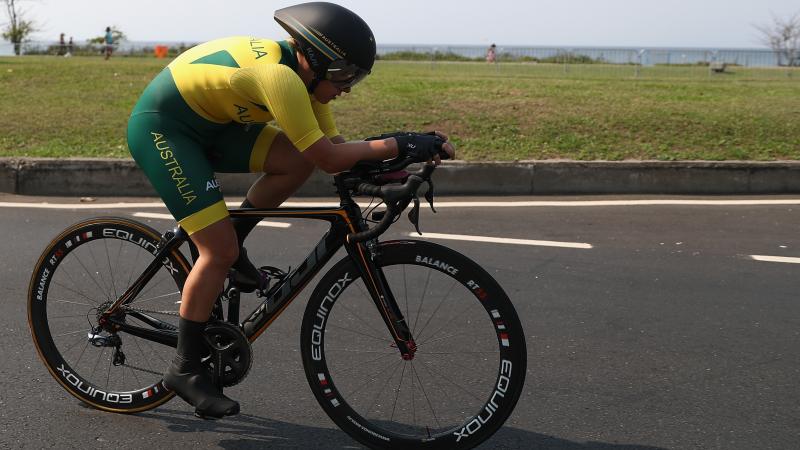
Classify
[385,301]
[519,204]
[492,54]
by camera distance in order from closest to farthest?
[385,301], [519,204], [492,54]

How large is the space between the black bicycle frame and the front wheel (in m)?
0.04

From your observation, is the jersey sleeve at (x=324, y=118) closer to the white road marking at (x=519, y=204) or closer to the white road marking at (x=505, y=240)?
the white road marking at (x=505, y=240)

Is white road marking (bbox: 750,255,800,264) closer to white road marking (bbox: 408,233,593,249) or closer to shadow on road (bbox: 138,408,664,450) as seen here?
white road marking (bbox: 408,233,593,249)

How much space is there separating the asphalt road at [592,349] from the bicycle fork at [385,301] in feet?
1.64

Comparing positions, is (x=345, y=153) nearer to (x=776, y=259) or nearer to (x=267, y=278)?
(x=267, y=278)

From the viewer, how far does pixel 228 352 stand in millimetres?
3914

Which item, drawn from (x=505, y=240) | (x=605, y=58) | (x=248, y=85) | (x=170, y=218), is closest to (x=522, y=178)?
(x=505, y=240)

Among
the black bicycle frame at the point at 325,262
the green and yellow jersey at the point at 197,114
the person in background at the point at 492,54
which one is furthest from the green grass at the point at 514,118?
the person in background at the point at 492,54

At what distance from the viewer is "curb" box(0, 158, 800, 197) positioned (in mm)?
9555

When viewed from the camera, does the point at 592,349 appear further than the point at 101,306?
Yes

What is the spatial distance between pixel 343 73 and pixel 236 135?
2.01 ft

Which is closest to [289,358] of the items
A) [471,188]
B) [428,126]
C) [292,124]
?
[292,124]

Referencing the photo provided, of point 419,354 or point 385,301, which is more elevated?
point 385,301

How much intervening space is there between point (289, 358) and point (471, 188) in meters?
4.98
